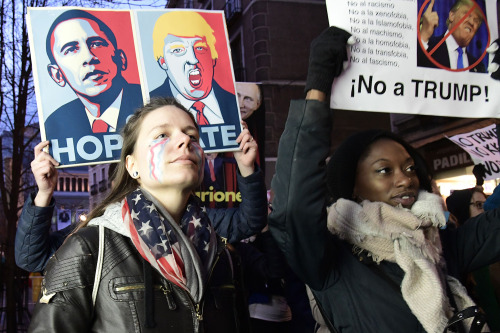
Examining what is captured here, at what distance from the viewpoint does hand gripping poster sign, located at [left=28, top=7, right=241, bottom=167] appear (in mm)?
3287

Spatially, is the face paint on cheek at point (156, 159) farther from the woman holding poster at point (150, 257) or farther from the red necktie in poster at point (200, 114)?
the red necktie in poster at point (200, 114)

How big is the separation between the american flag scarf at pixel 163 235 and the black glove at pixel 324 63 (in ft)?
2.25

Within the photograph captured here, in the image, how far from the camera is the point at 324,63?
6.92 ft

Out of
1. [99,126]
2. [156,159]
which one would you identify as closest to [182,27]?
[99,126]

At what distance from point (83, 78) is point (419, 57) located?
80.4 inches

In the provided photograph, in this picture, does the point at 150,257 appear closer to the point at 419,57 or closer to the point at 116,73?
the point at 419,57

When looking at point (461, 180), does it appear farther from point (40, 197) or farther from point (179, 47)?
point (40, 197)

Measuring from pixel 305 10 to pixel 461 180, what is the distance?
344 inches

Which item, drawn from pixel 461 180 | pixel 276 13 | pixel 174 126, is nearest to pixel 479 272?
pixel 174 126

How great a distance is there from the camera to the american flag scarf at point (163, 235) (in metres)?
1.84

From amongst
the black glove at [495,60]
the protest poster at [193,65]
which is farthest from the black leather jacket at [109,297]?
the black glove at [495,60]

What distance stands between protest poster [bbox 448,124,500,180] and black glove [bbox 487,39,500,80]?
8.14 ft

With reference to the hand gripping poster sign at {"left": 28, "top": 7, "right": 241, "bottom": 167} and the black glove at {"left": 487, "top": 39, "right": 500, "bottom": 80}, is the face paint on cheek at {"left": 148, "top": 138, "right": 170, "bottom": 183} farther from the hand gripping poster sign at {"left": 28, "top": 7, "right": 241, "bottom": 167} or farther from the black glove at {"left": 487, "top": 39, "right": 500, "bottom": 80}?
the black glove at {"left": 487, "top": 39, "right": 500, "bottom": 80}

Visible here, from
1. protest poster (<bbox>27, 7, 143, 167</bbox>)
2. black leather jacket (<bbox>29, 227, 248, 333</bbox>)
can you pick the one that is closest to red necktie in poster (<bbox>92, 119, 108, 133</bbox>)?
protest poster (<bbox>27, 7, 143, 167</bbox>)
